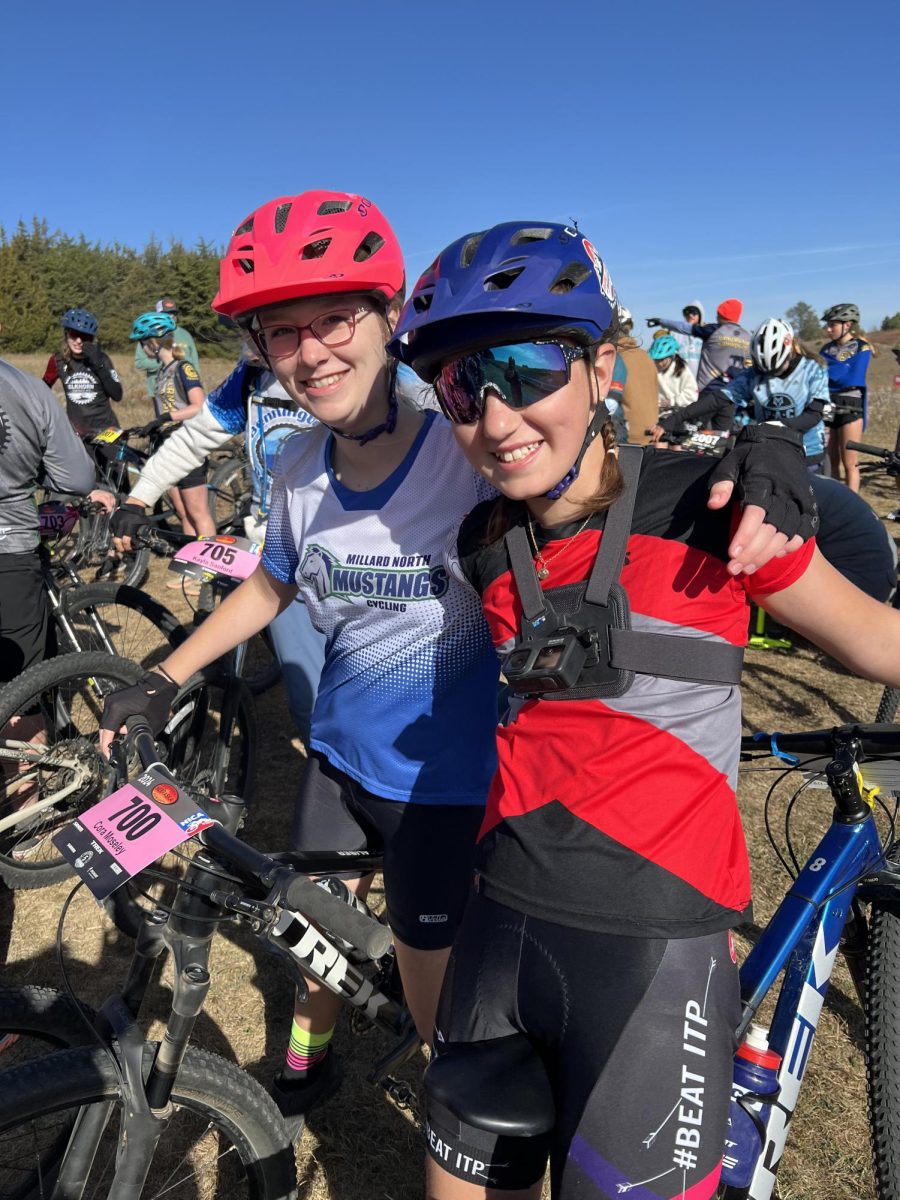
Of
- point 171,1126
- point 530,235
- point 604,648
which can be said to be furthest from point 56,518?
point 604,648

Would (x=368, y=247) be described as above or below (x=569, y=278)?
above

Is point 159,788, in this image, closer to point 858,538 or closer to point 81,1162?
point 81,1162

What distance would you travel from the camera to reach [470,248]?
1689mm

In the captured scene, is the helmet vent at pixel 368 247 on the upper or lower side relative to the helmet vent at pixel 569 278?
upper

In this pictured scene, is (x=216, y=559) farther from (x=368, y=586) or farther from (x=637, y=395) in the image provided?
(x=637, y=395)

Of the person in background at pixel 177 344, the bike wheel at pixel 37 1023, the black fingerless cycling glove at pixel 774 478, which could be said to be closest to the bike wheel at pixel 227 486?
the person in background at pixel 177 344

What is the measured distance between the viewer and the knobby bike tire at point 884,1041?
7.16ft

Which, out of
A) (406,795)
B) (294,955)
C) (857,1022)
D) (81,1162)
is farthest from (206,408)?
(857,1022)

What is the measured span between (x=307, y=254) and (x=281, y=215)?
254 millimetres

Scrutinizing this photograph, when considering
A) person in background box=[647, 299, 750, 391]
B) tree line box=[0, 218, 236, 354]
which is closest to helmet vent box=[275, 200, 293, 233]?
person in background box=[647, 299, 750, 391]

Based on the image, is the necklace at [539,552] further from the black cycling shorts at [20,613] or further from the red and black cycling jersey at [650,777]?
the black cycling shorts at [20,613]

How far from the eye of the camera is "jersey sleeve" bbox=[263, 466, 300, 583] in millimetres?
2217

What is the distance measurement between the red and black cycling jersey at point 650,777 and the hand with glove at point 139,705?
87 centimetres

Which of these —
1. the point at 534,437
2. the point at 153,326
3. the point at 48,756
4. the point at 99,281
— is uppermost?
the point at 99,281
